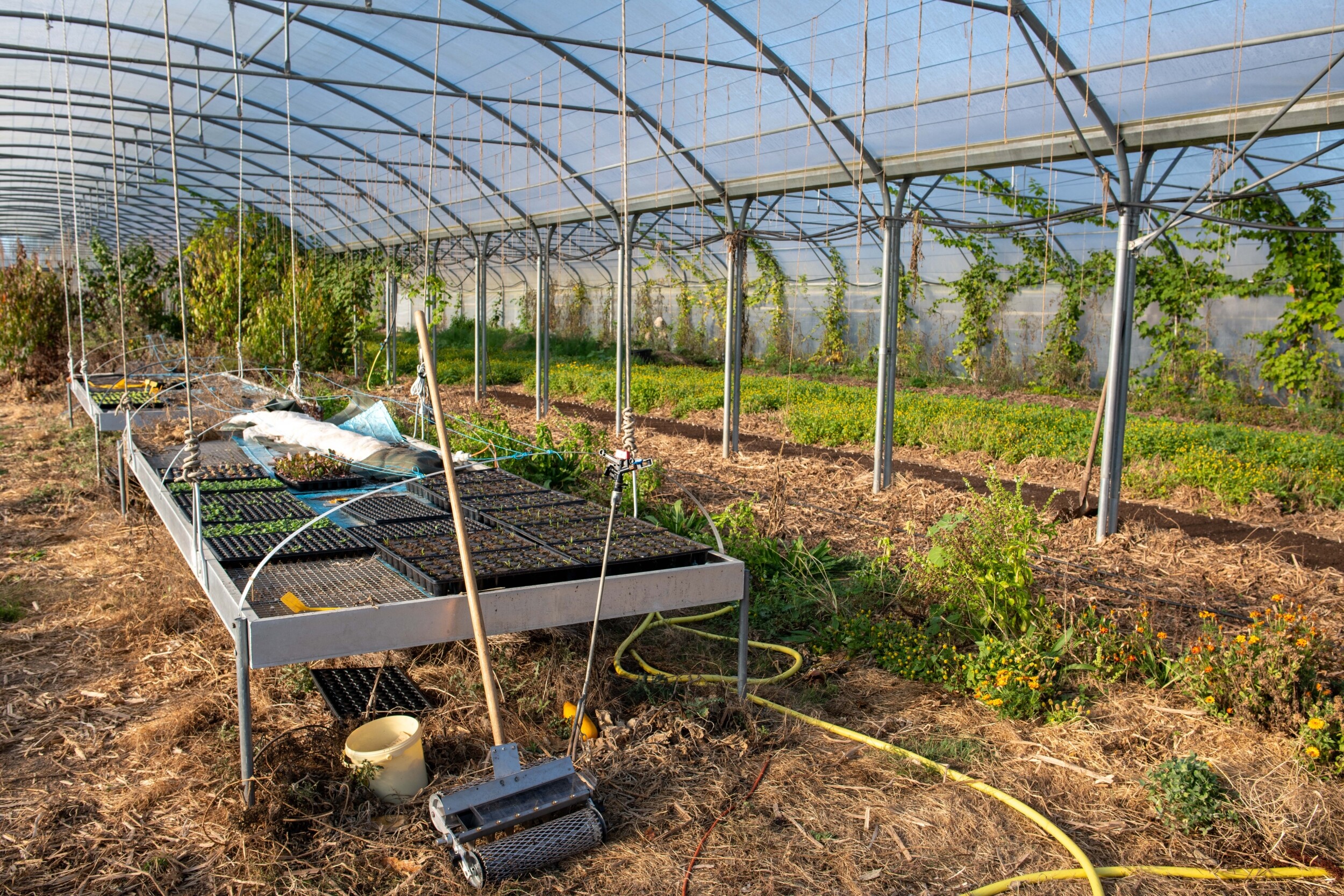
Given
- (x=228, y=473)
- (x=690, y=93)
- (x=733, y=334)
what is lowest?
(x=228, y=473)

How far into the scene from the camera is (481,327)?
13375 mm

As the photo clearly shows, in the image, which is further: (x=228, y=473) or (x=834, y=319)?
(x=834, y=319)

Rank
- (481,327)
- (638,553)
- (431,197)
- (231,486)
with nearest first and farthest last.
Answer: (638,553) → (231,486) → (431,197) → (481,327)

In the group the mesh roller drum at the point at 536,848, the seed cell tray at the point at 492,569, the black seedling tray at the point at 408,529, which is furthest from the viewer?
the black seedling tray at the point at 408,529

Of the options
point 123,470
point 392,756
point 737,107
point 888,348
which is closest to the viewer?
point 392,756

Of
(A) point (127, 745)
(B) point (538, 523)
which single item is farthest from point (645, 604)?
(A) point (127, 745)

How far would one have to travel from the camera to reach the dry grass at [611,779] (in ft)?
7.95

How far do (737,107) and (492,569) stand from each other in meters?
6.39

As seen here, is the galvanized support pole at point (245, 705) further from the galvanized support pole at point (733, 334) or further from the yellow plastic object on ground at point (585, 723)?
the galvanized support pole at point (733, 334)

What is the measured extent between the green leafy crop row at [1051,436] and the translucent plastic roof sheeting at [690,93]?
2.03 meters

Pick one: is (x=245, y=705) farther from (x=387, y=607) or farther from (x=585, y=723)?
(x=585, y=723)

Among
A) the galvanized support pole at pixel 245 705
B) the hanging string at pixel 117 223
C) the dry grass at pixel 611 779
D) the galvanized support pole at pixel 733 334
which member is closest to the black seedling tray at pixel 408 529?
the dry grass at pixel 611 779

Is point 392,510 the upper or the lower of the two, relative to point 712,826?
upper

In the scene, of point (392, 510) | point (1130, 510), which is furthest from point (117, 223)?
point (1130, 510)
